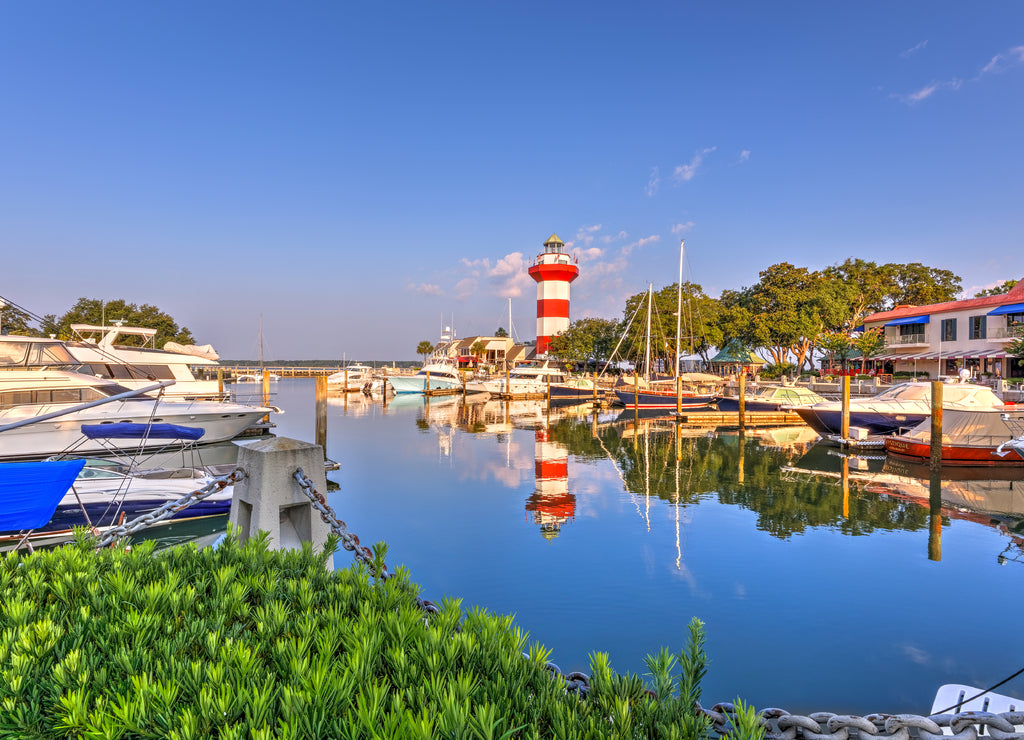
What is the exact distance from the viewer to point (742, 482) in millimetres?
20031

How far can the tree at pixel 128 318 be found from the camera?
6431 centimetres

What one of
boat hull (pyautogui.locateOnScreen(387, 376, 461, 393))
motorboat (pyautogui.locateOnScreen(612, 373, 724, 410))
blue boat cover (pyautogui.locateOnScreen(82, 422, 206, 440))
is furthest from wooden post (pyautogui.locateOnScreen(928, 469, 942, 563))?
boat hull (pyautogui.locateOnScreen(387, 376, 461, 393))

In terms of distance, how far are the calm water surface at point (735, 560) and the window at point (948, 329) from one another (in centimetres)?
3125

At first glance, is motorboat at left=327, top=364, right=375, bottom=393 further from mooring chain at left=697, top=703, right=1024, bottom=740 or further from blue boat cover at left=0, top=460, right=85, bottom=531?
mooring chain at left=697, top=703, right=1024, bottom=740

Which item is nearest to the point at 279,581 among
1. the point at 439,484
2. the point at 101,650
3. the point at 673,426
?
the point at 101,650

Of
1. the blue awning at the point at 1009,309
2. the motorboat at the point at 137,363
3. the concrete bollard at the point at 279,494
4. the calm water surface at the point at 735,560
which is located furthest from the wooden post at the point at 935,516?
the blue awning at the point at 1009,309

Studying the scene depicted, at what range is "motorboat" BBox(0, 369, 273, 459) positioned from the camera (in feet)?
58.5

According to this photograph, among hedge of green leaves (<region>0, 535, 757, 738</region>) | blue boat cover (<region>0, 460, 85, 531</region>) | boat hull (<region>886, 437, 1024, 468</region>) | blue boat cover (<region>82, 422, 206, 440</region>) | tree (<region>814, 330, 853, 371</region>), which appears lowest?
boat hull (<region>886, 437, 1024, 468</region>)

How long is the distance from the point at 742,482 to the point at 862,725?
1917 cm

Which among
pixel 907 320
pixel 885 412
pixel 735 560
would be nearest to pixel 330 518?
pixel 735 560

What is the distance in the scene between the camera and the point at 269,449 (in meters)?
4.93

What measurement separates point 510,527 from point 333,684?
1268cm

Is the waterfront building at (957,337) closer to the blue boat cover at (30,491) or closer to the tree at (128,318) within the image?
the blue boat cover at (30,491)

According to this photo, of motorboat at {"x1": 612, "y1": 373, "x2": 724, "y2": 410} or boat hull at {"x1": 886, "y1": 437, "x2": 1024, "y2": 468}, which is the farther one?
motorboat at {"x1": 612, "y1": 373, "x2": 724, "y2": 410}
